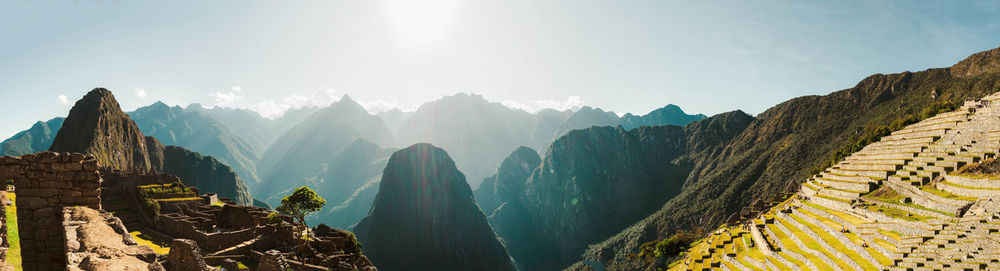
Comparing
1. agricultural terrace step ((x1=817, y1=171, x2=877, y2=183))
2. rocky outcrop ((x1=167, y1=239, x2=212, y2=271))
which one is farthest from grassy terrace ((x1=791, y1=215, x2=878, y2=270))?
rocky outcrop ((x1=167, y1=239, x2=212, y2=271))

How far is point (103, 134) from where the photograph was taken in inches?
Answer: 5364

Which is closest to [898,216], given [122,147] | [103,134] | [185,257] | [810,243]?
[810,243]

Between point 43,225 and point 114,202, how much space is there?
48.0 m

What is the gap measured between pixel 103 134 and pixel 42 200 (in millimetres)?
180637

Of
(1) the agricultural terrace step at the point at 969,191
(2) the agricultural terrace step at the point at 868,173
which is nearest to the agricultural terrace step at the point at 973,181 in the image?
(1) the agricultural terrace step at the point at 969,191

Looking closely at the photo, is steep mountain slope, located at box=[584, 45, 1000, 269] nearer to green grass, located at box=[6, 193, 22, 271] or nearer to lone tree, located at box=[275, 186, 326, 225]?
lone tree, located at box=[275, 186, 326, 225]

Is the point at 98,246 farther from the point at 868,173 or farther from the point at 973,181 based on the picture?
the point at 868,173

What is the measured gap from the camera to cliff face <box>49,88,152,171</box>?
128 meters

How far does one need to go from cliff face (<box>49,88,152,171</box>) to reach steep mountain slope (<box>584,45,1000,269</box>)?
6969 inches

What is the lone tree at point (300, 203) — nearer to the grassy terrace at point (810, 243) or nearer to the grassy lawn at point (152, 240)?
the grassy lawn at point (152, 240)

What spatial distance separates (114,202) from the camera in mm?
45469

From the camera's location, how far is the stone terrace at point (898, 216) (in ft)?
70.4

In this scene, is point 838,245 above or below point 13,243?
below

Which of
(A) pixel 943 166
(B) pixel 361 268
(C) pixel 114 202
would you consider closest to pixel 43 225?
(B) pixel 361 268
